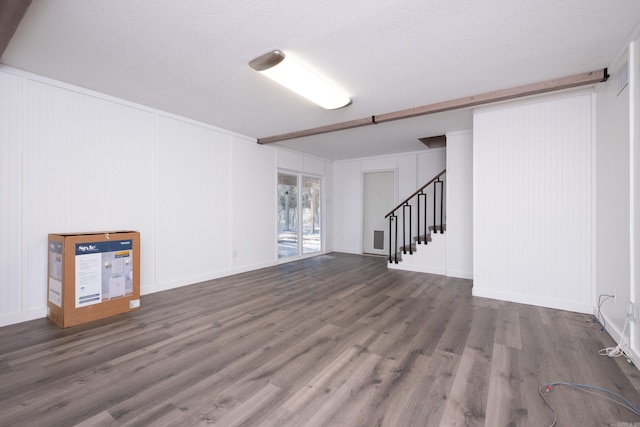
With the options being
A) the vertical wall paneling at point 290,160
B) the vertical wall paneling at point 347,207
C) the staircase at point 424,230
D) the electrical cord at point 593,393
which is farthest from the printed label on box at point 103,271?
the vertical wall paneling at point 347,207

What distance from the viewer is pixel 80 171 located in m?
3.22

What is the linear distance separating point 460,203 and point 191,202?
4.43 meters

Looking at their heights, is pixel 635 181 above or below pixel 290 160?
below

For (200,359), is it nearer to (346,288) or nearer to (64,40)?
(346,288)

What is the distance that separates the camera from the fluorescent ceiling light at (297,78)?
2496 mm

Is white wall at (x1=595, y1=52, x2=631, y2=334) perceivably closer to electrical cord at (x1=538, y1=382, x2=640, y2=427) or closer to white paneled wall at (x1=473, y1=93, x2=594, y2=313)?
white paneled wall at (x1=473, y1=93, x2=594, y2=313)

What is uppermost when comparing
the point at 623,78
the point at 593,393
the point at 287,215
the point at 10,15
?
the point at 10,15

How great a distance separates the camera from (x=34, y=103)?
2.90 meters

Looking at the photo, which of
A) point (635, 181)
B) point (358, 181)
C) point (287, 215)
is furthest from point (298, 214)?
point (635, 181)

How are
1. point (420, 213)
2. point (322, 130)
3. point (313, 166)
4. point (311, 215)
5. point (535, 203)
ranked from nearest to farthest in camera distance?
point (535, 203)
point (322, 130)
point (420, 213)
point (313, 166)
point (311, 215)

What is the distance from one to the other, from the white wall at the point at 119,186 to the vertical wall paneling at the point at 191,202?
15 mm

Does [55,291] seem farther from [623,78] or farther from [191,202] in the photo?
[623,78]

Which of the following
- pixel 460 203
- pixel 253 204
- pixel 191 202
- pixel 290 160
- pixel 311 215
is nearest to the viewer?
pixel 191 202

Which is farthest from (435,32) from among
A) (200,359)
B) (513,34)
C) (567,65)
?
(200,359)
